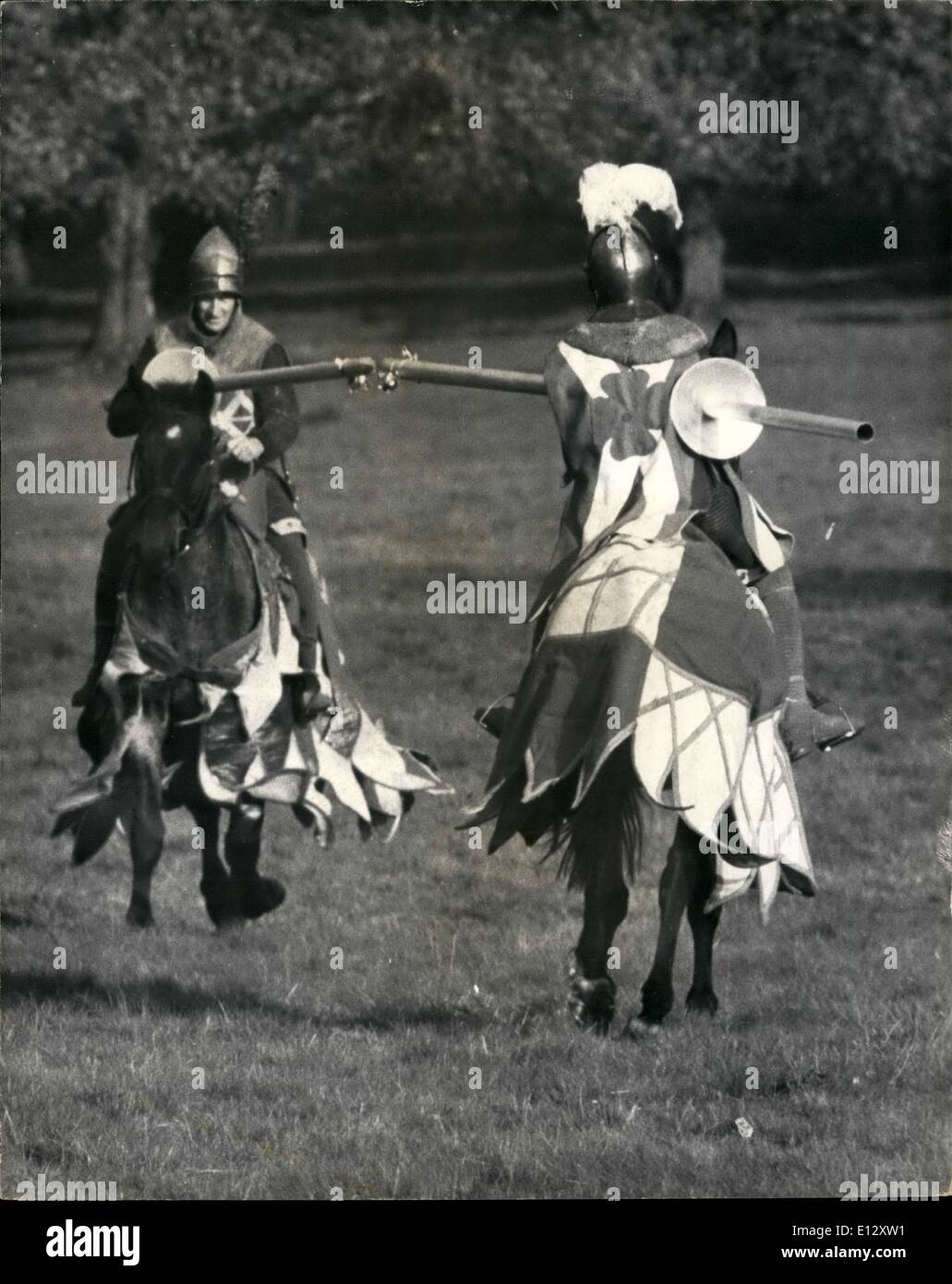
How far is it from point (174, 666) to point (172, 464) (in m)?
0.83

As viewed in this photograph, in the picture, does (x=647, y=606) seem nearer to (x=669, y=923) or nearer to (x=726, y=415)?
(x=726, y=415)

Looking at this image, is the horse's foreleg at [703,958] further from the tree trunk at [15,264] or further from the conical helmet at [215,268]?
the tree trunk at [15,264]

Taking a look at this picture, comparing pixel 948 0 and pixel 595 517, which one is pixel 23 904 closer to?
pixel 595 517

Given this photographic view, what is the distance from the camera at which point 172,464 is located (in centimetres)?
1156

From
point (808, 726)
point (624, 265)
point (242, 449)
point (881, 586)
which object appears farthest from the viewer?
point (881, 586)

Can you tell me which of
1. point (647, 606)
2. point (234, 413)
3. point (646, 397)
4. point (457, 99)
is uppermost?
point (457, 99)

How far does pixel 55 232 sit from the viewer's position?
12789 mm

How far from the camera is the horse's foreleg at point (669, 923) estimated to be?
11211 mm

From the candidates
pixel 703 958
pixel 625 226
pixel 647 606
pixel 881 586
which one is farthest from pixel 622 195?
pixel 881 586

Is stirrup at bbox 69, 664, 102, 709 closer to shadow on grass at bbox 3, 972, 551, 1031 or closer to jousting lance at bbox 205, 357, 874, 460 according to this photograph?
shadow on grass at bbox 3, 972, 551, 1031

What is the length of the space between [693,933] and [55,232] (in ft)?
13.4

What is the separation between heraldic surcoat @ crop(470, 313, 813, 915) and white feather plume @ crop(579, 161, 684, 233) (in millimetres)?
397

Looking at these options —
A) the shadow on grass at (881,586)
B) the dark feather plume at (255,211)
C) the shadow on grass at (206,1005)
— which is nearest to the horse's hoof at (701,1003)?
the shadow on grass at (206,1005)

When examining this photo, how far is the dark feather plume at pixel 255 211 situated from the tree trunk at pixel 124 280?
0.51 m
